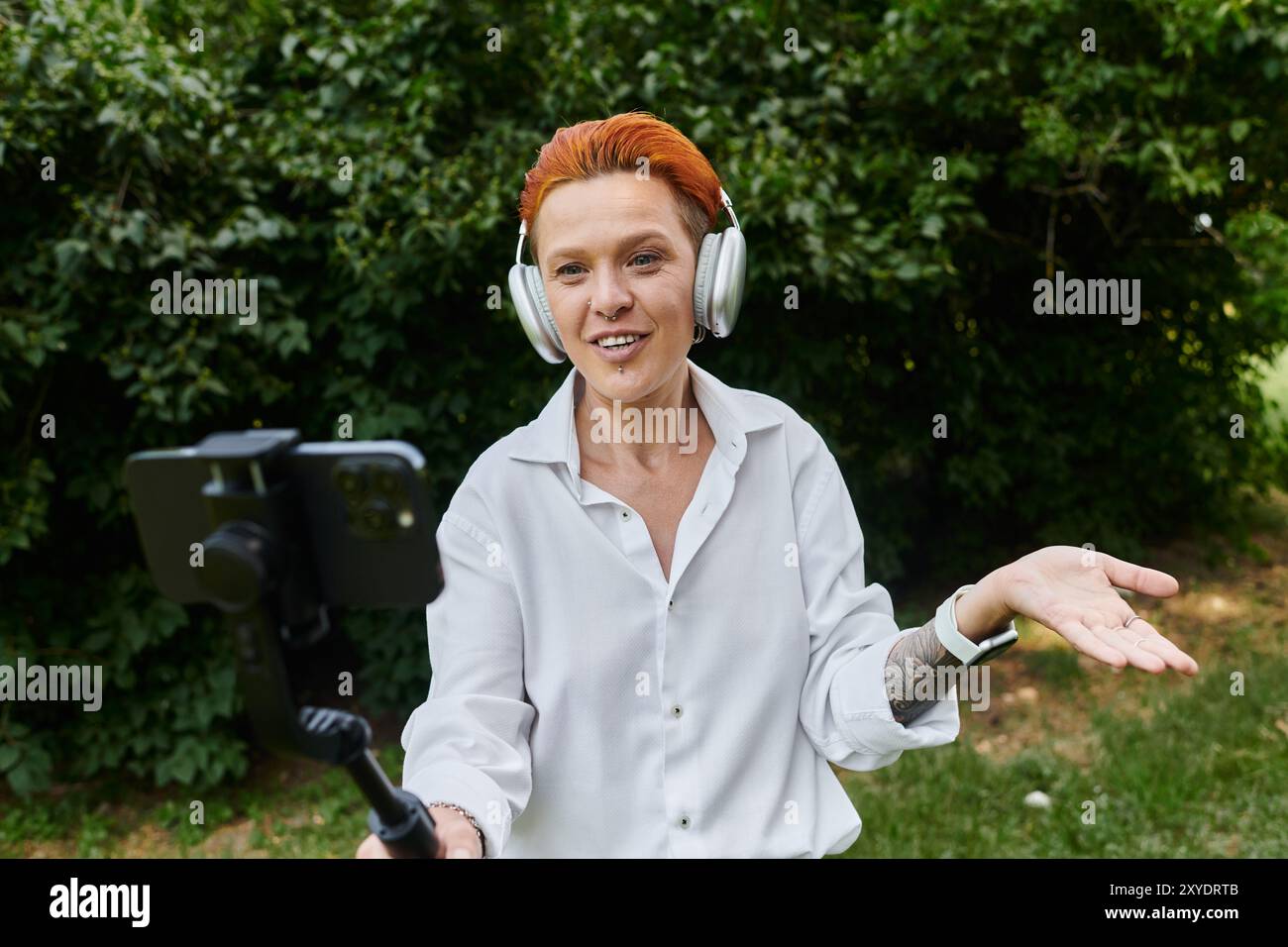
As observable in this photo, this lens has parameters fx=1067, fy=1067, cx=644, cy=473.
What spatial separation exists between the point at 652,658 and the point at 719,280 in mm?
618

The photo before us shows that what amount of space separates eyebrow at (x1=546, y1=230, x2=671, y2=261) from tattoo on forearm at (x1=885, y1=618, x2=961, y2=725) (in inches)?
28.3

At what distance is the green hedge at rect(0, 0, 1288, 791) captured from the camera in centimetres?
368

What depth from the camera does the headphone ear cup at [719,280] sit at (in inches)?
67.7

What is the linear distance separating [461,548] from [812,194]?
2.55 meters

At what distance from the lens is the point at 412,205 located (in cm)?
369

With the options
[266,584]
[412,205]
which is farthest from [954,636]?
[412,205]

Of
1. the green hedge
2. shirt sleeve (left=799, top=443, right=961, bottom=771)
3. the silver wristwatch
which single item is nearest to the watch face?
the silver wristwatch

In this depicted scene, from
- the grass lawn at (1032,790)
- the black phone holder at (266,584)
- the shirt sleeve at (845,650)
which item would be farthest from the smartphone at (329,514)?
the grass lawn at (1032,790)

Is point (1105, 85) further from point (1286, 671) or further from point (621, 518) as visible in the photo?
point (621, 518)

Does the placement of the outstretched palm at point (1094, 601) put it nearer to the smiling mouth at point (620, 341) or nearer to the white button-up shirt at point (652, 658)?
the white button-up shirt at point (652, 658)

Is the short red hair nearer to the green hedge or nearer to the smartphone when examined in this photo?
the smartphone

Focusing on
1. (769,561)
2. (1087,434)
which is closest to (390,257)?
(769,561)

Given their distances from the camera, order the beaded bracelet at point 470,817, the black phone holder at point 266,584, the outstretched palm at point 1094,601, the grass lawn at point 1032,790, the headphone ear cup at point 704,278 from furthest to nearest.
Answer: the grass lawn at point 1032,790 → the headphone ear cup at point 704,278 → the beaded bracelet at point 470,817 → the outstretched palm at point 1094,601 → the black phone holder at point 266,584

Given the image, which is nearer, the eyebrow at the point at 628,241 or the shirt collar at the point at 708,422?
the eyebrow at the point at 628,241
